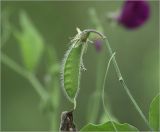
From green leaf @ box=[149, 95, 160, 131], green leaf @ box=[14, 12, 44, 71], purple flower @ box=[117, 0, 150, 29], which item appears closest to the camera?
green leaf @ box=[149, 95, 160, 131]

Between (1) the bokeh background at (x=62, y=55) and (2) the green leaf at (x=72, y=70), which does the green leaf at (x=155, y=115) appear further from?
(1) the bokeh background at (x=62, y=55)

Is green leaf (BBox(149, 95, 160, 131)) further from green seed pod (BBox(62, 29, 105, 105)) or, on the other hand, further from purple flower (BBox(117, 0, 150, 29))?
purple flower (BBox(117, 0, 150, 29))

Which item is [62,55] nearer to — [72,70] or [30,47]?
[30,47]

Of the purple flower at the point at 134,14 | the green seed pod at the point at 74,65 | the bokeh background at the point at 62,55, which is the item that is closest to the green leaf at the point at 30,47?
the purple flower at the point at 134,14

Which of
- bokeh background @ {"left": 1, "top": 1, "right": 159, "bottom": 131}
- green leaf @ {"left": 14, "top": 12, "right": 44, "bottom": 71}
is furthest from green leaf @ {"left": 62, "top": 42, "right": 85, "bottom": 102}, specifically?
bokeh background @ {"left": 1, "top": 1, "right": 159, "bottom": 131}

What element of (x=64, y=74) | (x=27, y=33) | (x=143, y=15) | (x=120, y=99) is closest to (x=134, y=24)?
(x=143, y=15)

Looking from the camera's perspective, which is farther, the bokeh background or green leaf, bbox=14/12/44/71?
the bokeh background
